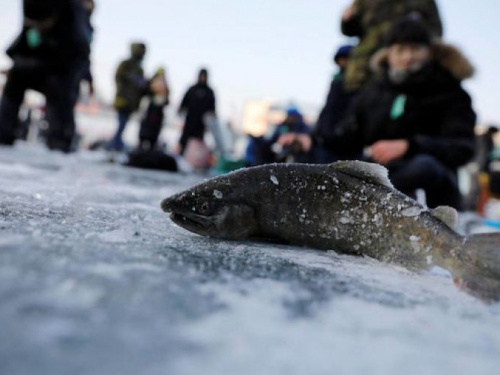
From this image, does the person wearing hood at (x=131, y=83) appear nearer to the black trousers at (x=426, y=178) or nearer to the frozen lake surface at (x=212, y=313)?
the black trousers at (x=426, y=178)

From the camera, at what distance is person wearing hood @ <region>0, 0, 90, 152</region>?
17.5ft

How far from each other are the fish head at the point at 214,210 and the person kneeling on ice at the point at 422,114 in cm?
187

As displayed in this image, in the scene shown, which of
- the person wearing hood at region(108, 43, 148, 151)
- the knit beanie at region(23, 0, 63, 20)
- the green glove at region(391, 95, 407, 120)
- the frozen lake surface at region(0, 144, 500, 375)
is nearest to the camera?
the frozen lake surface at region(0, 144, 500, 375)

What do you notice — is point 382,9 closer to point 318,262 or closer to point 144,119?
point 318,262

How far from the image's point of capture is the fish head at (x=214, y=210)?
4.83 feet

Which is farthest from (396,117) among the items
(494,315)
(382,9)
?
(494,315)

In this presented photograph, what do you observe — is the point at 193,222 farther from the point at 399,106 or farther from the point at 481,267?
the point at 399,106

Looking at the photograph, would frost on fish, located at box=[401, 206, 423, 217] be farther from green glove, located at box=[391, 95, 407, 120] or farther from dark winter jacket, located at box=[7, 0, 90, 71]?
dark winter jacket, located at box=[7, 0, 90, 71]

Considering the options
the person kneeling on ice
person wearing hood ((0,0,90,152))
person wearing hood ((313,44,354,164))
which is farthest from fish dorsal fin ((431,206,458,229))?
person wearing hood ((0,0,90,152))

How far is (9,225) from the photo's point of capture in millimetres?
1163

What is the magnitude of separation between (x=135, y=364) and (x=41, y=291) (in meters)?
0.26

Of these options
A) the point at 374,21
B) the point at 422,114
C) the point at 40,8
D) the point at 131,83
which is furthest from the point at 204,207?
Result: the point at 131,83

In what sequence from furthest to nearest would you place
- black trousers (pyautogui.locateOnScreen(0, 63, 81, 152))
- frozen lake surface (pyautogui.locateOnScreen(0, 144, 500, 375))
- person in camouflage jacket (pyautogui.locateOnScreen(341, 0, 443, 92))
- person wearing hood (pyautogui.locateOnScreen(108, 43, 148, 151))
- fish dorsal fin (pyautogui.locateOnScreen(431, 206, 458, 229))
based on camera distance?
person wearing hood (pyautogui.locateOnScreen(108, 43, 148, 151)) < black trousers (pyautogui.locateOnScreen(0, 63, 81, 152)) < person in camouflage jacket (pyautogui.locateOnScreen(341, 0, 443, 92)) < fish dorsal fin (pyautogui.locateOnScreen(431, 206, 458, 229)) < frozen lake surface (pyautogui.locateOnScreen(0, 144, 500, 375))

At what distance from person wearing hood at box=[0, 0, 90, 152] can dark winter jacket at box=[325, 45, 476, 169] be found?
12.4 ft
